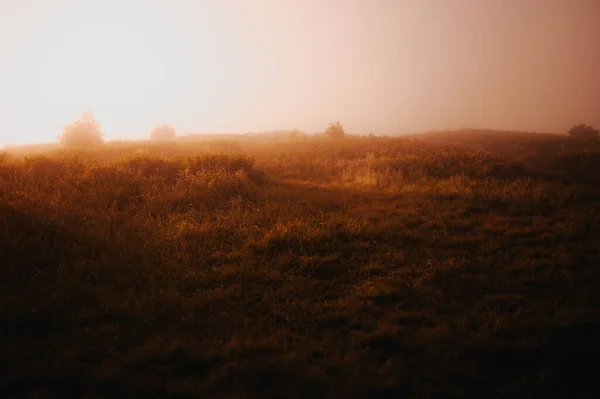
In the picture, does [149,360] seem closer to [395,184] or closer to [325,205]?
[325,205]

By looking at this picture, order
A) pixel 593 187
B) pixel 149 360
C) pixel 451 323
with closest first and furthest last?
pixel 149 360
pixel 451 323
pixel 593 187

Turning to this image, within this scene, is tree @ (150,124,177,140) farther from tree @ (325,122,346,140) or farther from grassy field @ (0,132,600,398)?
grassy field @ (0,132,600,398)

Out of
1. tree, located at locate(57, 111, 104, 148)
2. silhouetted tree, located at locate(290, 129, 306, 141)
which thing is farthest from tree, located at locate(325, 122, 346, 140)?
tree, located at locate(57, 111, 104, 148)

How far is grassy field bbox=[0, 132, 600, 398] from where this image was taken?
3.69m

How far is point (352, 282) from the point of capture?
6.04 meters

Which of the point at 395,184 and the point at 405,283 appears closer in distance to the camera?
the point at 405,283

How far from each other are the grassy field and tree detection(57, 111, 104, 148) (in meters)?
27.2

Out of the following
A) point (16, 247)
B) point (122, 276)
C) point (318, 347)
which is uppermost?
point (16, 247)

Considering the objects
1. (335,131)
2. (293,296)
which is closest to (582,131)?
(335,131)

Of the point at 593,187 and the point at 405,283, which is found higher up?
the point at 593,187

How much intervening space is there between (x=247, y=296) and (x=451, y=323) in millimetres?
3112

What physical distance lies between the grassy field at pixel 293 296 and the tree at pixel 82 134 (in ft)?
89.3

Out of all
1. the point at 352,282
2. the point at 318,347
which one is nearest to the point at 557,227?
the point at 352,282

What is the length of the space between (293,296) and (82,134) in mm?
36627
